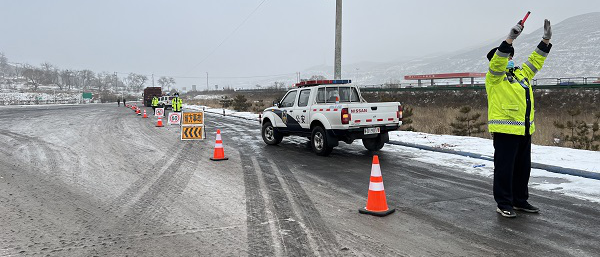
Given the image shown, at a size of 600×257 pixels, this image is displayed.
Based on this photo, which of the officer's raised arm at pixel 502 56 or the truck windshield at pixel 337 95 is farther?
the truck windshield at pixel 337 95

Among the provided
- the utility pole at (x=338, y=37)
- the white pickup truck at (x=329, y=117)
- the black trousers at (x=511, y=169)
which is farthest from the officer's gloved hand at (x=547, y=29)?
the utility pole at (x=338, y=37)

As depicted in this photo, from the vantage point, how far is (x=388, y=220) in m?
5.14

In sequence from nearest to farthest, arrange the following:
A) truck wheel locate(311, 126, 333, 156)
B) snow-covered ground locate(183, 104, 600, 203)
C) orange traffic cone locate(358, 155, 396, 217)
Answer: orange traffic cone locate(358, 155, 396, 217), snow-covered ground locate(183, 104, 600, 203), truck wheel locate(311, 126, 333, 156)

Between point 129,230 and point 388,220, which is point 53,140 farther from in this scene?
point 388,220

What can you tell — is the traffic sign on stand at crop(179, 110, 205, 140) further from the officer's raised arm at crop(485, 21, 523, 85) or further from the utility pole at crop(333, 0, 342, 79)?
the officer's raised arm at crop(485, 21, 523, 85)

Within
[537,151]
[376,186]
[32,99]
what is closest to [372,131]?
[537,151]

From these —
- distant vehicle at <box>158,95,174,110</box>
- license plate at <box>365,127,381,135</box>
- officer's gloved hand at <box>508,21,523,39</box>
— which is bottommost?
license plate at <box>365,127,381,135</box>

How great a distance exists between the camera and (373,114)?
10570mm

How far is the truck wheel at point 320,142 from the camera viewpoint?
10.6 m

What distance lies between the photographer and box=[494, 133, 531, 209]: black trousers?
17.2 ft

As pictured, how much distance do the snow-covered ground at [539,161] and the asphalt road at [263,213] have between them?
0.51m

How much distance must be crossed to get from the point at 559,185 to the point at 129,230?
684 centimetres

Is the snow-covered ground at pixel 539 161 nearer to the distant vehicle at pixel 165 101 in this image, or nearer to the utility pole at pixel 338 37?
the utility pole at pixel 338 37

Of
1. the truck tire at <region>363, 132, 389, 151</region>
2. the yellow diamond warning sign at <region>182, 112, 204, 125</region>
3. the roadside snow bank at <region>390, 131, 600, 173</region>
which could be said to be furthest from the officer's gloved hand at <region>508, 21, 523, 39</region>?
the yellow diamond warning sign at <region>182, 112, 204, 125</region>
